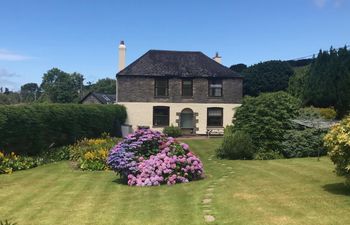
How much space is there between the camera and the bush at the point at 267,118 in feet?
71.7

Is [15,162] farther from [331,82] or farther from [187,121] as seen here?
[187,121]

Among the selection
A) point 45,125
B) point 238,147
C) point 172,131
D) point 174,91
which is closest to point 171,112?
point 174,91

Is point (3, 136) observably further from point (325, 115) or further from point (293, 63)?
point (293, 63)

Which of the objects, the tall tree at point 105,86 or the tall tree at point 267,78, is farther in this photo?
the tall tree at point 105,86

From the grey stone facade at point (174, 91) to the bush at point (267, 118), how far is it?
60.3 feet

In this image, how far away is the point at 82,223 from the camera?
9078 millimetres

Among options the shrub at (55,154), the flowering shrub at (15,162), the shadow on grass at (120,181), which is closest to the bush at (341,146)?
the shadow on grass at (120,181)

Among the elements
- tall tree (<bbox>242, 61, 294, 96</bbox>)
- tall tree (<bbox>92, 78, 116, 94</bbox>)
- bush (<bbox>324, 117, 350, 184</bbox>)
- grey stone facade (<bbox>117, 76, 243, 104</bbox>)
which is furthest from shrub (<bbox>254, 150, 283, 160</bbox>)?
tall tree (<bbox>92, 78, 116, 94</bbox>)

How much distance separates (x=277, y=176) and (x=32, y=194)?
7523mm

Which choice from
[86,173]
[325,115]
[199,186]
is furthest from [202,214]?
[325,115]

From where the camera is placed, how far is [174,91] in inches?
1644

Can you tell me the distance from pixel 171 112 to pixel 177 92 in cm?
200

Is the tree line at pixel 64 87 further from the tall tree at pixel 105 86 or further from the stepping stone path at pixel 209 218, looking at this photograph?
the stepping stone path at pixel 209 218

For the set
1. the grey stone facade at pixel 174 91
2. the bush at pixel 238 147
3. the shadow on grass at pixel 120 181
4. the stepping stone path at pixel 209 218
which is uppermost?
the grey stone facade at pixel 174 91
